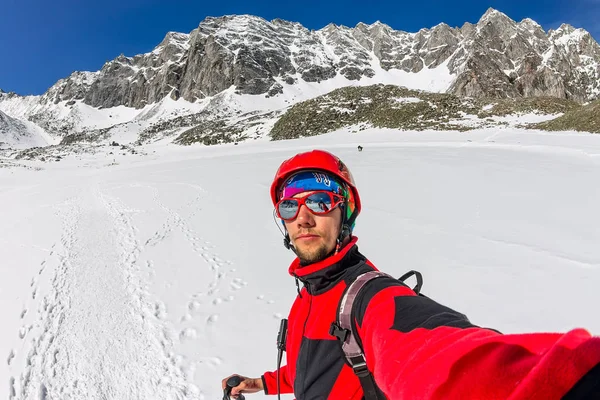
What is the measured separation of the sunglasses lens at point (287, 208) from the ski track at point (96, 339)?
2.92m

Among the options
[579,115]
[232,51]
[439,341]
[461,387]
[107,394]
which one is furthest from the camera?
[232,51]

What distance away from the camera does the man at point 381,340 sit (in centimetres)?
73

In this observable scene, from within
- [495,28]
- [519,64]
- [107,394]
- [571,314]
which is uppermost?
[495,28]

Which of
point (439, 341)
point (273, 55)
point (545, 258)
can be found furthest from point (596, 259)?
point (273, 55)

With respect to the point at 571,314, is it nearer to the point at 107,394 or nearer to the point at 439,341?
the point at 439,341

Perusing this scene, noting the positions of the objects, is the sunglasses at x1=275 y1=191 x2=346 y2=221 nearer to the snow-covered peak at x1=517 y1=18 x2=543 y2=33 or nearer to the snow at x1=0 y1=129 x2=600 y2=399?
the snow at x1=0 y1=129 x2=600 y2=399

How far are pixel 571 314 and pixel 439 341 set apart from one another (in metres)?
4.65

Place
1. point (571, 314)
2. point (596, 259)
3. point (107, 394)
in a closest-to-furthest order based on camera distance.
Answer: point (107, 394) < point (571, 314) < point (596, 259)

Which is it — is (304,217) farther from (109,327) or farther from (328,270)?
(109,327)

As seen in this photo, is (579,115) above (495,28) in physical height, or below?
below

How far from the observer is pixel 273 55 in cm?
12081

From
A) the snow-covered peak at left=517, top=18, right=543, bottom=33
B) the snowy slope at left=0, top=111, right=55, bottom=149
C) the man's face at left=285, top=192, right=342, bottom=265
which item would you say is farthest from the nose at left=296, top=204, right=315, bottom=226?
the snow-covered peak at left=517, top=18, right=543, bottom=33

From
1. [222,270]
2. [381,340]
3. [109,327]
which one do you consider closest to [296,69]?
[222,270]

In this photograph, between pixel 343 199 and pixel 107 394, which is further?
pixel 107 394
